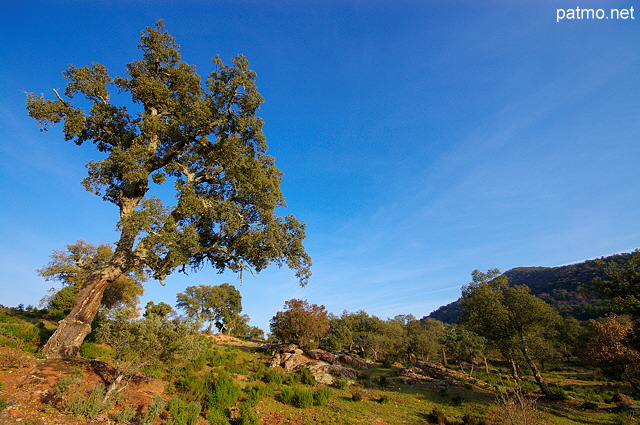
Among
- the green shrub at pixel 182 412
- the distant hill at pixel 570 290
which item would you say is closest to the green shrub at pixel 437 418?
the green shrub at pixel 182 412

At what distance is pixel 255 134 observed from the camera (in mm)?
18156

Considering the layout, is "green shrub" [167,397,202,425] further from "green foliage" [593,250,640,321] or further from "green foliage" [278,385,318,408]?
"green foliage" [593,250,640,321]

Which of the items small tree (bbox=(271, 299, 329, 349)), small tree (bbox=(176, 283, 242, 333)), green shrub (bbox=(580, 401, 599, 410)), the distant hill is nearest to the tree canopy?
small tree (bbox=(271, 299, 329, 349))

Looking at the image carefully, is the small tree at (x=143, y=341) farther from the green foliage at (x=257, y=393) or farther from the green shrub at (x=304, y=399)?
the green shrub at (x=304, y=399)

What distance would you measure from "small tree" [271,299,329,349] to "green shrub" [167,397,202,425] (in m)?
21.3

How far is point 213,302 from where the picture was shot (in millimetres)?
61969

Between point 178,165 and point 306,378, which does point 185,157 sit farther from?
point 306,378

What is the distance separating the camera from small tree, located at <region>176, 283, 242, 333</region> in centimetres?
6084

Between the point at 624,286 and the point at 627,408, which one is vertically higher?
the point at 624,286

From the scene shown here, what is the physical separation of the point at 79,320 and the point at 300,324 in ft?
72.1

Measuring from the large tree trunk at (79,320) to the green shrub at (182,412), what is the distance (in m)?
6.81

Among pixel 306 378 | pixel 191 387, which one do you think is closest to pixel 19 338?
pixel 191 387

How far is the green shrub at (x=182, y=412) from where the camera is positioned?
32.4ft

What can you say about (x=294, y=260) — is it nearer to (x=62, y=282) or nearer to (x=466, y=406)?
(x=466, y=406)
